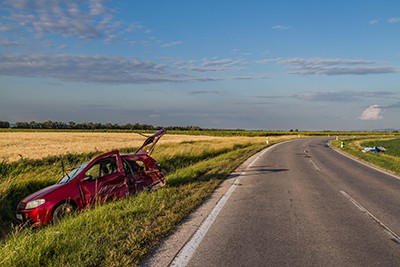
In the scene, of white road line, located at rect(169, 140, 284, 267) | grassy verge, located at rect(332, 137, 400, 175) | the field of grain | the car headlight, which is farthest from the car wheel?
grassy verge, located at rect(332, 137, 400, 175)

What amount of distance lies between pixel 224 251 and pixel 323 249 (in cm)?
151

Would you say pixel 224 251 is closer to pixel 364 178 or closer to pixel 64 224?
pixel 64 224

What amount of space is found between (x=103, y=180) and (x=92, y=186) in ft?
1.12

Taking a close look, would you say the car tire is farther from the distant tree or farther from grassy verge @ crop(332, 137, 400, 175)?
the distant tree

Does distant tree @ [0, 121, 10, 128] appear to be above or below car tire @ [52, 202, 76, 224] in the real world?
above

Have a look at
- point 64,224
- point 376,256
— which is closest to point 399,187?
point 376,256

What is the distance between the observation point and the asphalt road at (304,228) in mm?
4820

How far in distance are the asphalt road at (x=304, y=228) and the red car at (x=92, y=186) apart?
2591 mm

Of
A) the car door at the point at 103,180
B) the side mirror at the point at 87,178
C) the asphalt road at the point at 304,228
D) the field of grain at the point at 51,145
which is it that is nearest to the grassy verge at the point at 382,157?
the asphalt road at the point at 304,228

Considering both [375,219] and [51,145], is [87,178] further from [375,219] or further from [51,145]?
[51,145]

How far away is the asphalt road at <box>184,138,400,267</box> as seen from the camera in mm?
4820

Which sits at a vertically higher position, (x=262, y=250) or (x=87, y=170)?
(x=87, y=170)

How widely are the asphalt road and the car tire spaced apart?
325 cm

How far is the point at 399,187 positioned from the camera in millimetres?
11594
